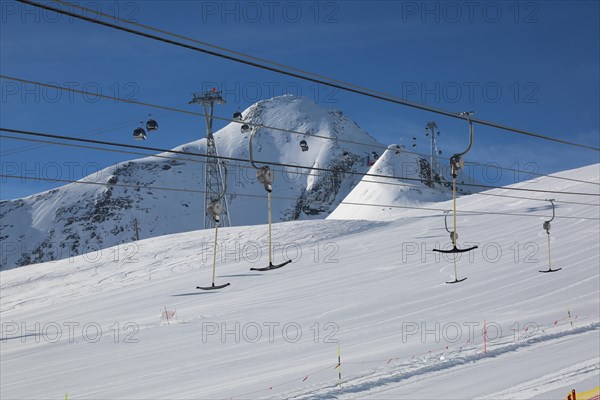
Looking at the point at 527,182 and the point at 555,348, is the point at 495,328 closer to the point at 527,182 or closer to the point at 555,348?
the point at 555,348

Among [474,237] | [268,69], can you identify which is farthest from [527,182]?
[268,69]

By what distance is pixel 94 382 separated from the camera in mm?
20906

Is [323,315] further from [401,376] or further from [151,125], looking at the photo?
[151,125]

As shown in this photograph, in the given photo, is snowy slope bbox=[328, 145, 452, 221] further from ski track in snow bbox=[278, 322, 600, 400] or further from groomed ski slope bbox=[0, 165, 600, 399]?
ski track in snow bbox=[278, 322, 600, 400]

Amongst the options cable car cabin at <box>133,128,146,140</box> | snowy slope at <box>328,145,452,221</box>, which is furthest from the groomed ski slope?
snowy slope at <box>328,145,452,221</box>

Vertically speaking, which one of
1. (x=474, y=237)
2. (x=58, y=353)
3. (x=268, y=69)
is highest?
(x=268, y=69)

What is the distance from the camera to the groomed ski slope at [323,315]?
18500mm

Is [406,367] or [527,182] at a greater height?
[527,182]

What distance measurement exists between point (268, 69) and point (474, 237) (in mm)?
38737

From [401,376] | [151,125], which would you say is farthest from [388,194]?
[401,376]

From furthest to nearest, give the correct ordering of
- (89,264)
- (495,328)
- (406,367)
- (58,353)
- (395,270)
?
1. (89,264)
2. (395,270)
3. (58,353)
4. (495,328)
5. (406,367)

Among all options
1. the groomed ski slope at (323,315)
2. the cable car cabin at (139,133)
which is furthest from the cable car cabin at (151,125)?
the groomed ski slope at (323,315)

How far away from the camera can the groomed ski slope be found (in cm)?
1850

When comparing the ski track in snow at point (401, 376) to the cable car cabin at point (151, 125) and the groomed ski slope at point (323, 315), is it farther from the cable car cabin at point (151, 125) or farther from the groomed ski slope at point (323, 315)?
the cable car cabin at point (151, 125)
